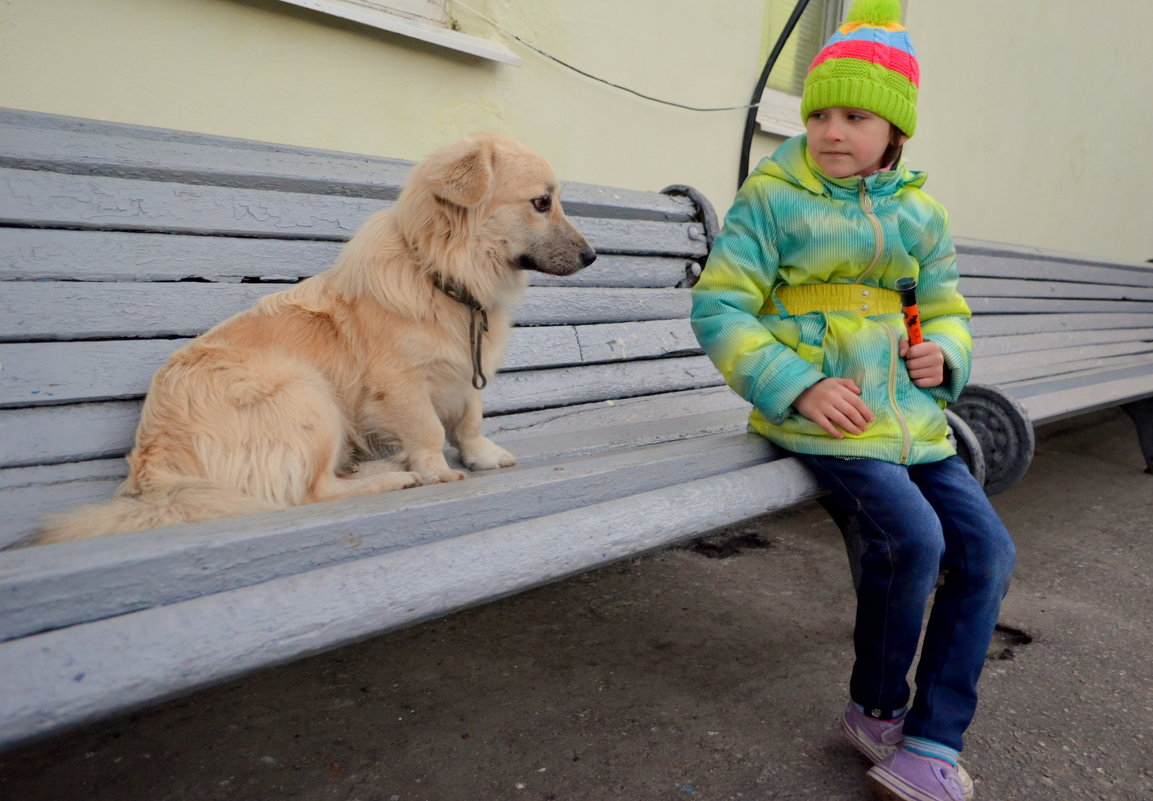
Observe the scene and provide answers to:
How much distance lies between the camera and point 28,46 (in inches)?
105

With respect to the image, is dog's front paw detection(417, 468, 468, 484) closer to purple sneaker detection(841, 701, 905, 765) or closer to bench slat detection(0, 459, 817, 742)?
bench slat detection(0, 459, 817, 742)

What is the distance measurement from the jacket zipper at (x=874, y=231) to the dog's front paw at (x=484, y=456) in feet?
2.93

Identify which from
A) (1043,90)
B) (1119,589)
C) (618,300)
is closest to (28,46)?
(618,300)

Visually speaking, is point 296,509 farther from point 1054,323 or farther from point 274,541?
point 1054,323

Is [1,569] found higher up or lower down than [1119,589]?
higher up

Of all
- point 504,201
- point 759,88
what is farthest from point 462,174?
point 759,88

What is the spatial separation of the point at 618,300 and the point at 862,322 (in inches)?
44.5

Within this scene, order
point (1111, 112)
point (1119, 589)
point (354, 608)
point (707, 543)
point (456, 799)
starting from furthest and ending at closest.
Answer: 1. point (1111, 112)
2. point (707, 543)
3. point (1119, 589)
4. point (456, 799)
5. point (354, 608)

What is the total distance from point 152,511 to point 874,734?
1.48 metres

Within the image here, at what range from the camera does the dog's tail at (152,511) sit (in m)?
1.39

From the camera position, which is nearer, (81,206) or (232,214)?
(81,206)

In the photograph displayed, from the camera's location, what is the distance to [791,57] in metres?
5.70

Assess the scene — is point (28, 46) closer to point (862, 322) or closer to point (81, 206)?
point (81, 206)

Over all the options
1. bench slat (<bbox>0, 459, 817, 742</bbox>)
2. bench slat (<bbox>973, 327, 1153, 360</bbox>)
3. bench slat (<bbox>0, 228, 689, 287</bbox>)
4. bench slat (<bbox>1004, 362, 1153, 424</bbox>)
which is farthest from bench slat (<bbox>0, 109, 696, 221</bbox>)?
bench slat (<bbox>973, 327, 1153, 360</bbox>)
